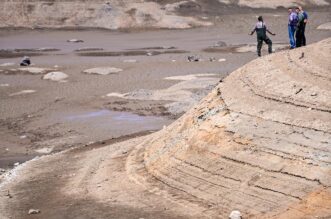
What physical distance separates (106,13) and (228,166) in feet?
108

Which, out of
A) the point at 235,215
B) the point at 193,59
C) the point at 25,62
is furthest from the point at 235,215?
the point at 25,62

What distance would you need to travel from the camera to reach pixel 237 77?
37.5ft

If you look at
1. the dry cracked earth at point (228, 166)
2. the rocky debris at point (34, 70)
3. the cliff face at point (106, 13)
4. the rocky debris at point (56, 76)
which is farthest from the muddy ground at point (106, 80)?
the dry cracked earth at point (228, 166)

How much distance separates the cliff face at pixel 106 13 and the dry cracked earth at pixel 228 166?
93.5 feet

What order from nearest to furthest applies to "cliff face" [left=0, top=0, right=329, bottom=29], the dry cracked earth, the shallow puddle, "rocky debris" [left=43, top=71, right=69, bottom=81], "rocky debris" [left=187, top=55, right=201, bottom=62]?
the dry cracked earth < the shallow puddle < "rocky debris" [left=43, top=71, right=69, bottom=81] < "rocky debris" [left=187, top=55, right=201, bottom=62] < "cliff face" [left=0, top=0, right=329, bottom=29]

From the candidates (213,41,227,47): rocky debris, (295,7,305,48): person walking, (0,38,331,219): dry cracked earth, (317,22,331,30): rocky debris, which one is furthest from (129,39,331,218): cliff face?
(317,22,331,30): rocky debris

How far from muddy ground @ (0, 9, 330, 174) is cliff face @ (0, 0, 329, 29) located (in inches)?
43.2

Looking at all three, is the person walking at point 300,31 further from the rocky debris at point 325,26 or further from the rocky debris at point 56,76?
the rocky debris at point 325,26

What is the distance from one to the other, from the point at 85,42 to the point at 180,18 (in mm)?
7149

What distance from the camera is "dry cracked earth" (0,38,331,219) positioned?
8391 mm

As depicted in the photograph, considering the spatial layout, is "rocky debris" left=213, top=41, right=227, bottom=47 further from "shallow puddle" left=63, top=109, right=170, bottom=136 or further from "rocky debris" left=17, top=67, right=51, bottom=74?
"shallow puddle" left=63, top=109, right=170, bottom=136

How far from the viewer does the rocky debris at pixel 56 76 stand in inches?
926

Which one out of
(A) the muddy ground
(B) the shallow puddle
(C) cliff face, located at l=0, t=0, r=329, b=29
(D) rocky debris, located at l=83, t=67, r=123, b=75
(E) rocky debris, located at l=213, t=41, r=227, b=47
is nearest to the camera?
(B) the shallow puddle

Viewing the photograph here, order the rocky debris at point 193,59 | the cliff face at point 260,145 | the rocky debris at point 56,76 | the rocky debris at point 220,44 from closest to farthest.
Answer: the cliff face at point 260,145
the rocky debris at point 56,76
the rocky debris at point 193,59
the rocky debris at point 220,44
